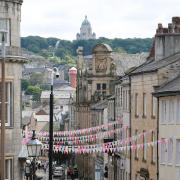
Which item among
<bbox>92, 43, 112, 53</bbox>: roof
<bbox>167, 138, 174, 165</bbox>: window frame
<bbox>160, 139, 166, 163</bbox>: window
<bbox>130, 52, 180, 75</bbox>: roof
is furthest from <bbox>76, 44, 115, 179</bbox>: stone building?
<bbox>167, 138, 174, 165</bbox>: window frame

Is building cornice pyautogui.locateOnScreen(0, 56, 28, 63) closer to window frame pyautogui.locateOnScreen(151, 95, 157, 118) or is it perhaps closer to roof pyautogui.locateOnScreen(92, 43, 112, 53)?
window frame pyautogui.locateOnScreen(151, 95, 157, 118)

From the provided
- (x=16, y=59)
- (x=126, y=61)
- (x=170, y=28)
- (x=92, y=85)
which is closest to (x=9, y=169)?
(x=16, y=59)

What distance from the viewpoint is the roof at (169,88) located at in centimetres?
5156

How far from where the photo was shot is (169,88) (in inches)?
2103

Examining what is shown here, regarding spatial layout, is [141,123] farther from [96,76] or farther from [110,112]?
[96,76]

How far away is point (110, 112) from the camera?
283 ft

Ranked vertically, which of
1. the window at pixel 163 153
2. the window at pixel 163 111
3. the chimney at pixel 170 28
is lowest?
the window at pixel 163 153

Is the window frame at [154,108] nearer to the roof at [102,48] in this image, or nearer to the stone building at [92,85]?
the stone building at [92,85]

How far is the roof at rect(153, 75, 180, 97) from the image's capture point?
51562 mm

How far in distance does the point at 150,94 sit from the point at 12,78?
1952cm

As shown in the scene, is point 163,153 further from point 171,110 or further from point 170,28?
point 170,28

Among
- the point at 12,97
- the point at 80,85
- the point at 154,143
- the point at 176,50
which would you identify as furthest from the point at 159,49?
the point at 80,85

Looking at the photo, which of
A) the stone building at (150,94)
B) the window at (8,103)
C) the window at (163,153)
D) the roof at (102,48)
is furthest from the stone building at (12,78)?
the roof at (102,48)

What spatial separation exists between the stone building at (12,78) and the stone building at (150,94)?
16.9 meters
